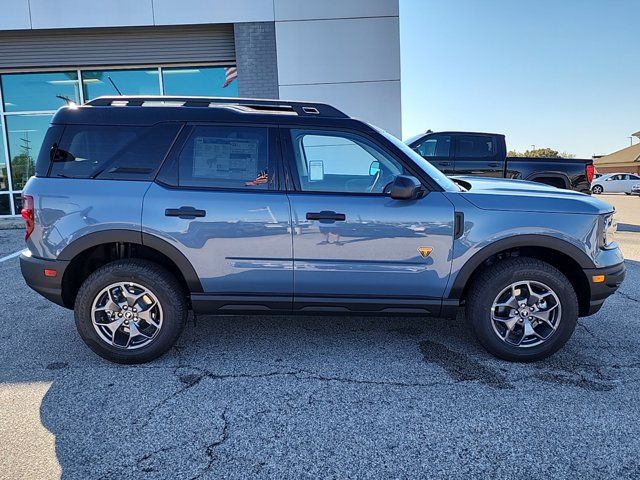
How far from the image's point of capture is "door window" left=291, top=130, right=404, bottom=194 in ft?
11.5

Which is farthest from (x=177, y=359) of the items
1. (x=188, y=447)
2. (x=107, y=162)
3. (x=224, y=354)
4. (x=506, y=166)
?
(x=506, y=166)

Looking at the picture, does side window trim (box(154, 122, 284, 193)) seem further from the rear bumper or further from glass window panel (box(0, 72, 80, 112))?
glass window panel (box(0, 72, 80, 112))

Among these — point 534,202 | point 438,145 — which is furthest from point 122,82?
point 534,202

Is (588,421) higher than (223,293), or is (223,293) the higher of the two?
(223,293)

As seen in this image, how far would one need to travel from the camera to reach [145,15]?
418 inches

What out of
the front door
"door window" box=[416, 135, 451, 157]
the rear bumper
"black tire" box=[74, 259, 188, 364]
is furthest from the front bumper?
"door window" box=[416, 135, 451, 157]

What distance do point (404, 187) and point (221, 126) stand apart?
1484 millimetres

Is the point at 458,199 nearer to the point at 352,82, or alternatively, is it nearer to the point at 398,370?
the point at 398,370

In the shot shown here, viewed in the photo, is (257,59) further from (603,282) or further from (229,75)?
(603,282)

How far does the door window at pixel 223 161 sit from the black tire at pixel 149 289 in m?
0.73

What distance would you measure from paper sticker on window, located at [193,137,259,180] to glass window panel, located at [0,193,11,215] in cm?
1162

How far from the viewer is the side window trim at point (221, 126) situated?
11.2ft

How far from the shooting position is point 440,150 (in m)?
8.99

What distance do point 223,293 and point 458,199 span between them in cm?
194
